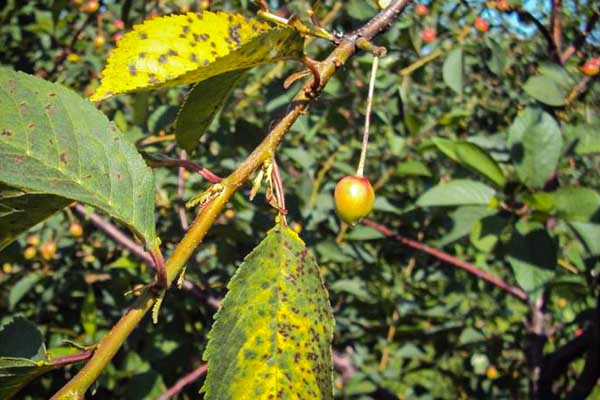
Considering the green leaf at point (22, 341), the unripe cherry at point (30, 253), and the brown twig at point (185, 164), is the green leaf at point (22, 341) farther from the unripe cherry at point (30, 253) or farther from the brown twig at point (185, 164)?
the unripe cherry at point (30, 253)

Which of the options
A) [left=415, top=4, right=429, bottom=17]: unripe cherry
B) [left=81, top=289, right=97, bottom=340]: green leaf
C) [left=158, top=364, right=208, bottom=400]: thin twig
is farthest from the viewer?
[left=415, top=4, right=429, bottom=17]: unripe cherry

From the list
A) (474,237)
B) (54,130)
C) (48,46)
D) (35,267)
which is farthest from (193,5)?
(54,130)

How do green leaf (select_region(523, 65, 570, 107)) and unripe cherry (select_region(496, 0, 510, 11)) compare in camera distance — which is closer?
green leaf (select_region(523, 65, 570, 107))

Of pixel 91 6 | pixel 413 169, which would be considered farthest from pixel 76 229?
pixel 413 169

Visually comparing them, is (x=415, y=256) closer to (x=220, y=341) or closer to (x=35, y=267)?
(x=35, y=267)

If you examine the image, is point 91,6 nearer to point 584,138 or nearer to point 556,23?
point 556,23

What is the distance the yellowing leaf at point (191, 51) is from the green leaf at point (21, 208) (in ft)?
0.29

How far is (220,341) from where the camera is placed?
562 mm

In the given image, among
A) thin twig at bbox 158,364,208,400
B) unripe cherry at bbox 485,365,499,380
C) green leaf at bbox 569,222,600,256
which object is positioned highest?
green leaf at bbox 569,222,600,256

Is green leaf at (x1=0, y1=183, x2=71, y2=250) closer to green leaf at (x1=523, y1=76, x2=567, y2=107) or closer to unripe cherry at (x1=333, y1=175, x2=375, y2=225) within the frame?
unripe cherry at (x1=333, y1=175, x2=375, y2=225)

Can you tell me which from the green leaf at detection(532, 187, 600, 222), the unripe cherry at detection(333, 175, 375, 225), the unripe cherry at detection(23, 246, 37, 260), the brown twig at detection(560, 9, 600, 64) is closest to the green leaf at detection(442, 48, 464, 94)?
the brown twig at detection(560, 9, 600, 64)

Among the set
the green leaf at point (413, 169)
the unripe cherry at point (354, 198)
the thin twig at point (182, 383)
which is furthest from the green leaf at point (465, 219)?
the unripe cherry at point (354, 198)

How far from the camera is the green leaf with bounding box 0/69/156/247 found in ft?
1.67

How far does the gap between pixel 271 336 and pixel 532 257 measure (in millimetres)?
732
